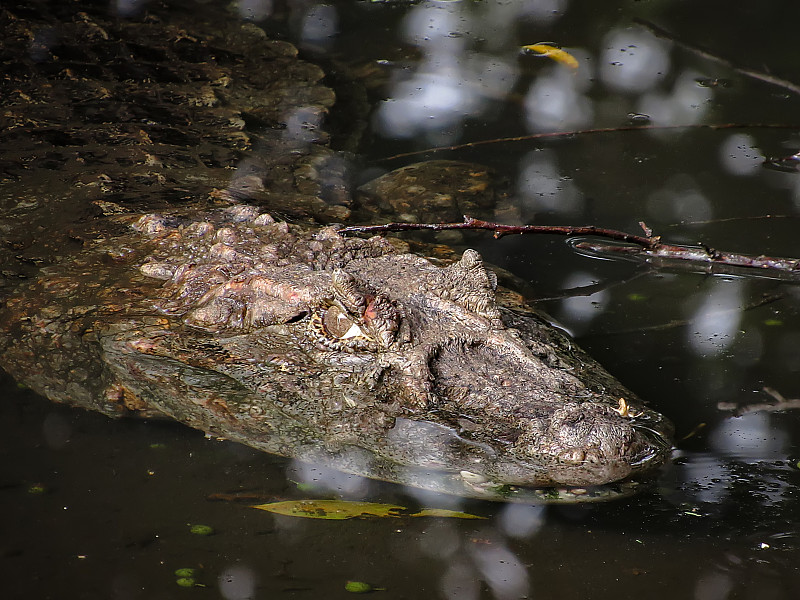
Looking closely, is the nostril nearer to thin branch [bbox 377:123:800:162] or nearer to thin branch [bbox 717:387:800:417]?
thin branch [bbox 717:387:800:417]

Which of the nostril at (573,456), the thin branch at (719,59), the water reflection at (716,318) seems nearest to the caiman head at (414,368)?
→ the nostril at (573,456)

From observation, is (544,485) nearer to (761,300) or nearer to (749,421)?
(749,421)

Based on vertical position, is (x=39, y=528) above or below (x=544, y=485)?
below

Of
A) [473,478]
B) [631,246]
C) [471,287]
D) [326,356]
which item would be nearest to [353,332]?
[326,356]

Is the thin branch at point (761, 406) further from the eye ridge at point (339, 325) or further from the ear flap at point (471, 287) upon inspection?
the eye ridge at point (339, 325)

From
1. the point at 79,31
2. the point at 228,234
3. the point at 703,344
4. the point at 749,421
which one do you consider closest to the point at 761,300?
the point at 703,344

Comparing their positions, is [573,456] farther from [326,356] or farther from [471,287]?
[326,356]
